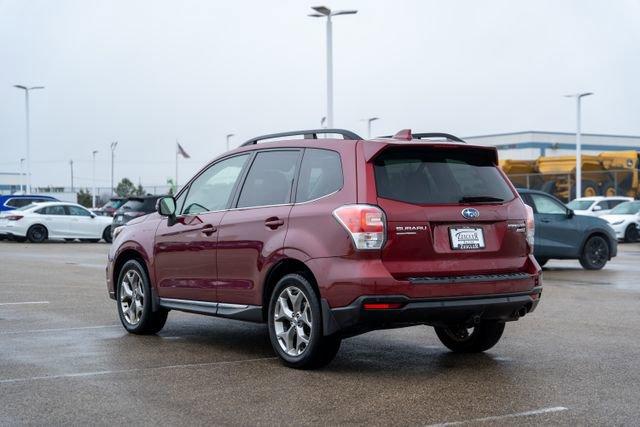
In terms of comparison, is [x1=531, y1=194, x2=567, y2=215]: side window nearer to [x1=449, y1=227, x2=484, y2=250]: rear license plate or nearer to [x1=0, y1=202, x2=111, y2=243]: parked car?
[x1=449, y1=227, x2=484, y2=250]: rear license plate

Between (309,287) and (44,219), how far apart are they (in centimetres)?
2676

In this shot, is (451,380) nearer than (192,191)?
Yes

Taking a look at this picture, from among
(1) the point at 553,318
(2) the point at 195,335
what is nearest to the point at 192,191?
(2) the point at 195,335

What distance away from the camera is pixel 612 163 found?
1704 inches

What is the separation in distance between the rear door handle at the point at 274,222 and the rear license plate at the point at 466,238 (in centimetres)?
135

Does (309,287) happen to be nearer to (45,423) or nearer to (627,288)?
(45,423)

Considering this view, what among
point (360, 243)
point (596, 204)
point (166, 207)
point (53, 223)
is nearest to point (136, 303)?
point (166, 207)

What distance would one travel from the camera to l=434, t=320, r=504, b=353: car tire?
805 centimetres

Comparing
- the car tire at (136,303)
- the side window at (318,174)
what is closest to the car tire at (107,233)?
the car tire at (136,303)

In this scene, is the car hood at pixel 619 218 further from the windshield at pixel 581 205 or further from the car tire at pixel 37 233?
the car tire at pixel 37 233

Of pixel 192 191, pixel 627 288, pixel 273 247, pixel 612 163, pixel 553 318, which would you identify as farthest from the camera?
pixel 612 163

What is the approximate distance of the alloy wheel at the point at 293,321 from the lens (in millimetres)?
7188

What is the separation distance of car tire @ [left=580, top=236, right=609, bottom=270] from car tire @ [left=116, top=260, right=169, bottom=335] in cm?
1138

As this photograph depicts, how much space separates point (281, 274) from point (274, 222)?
415mm
